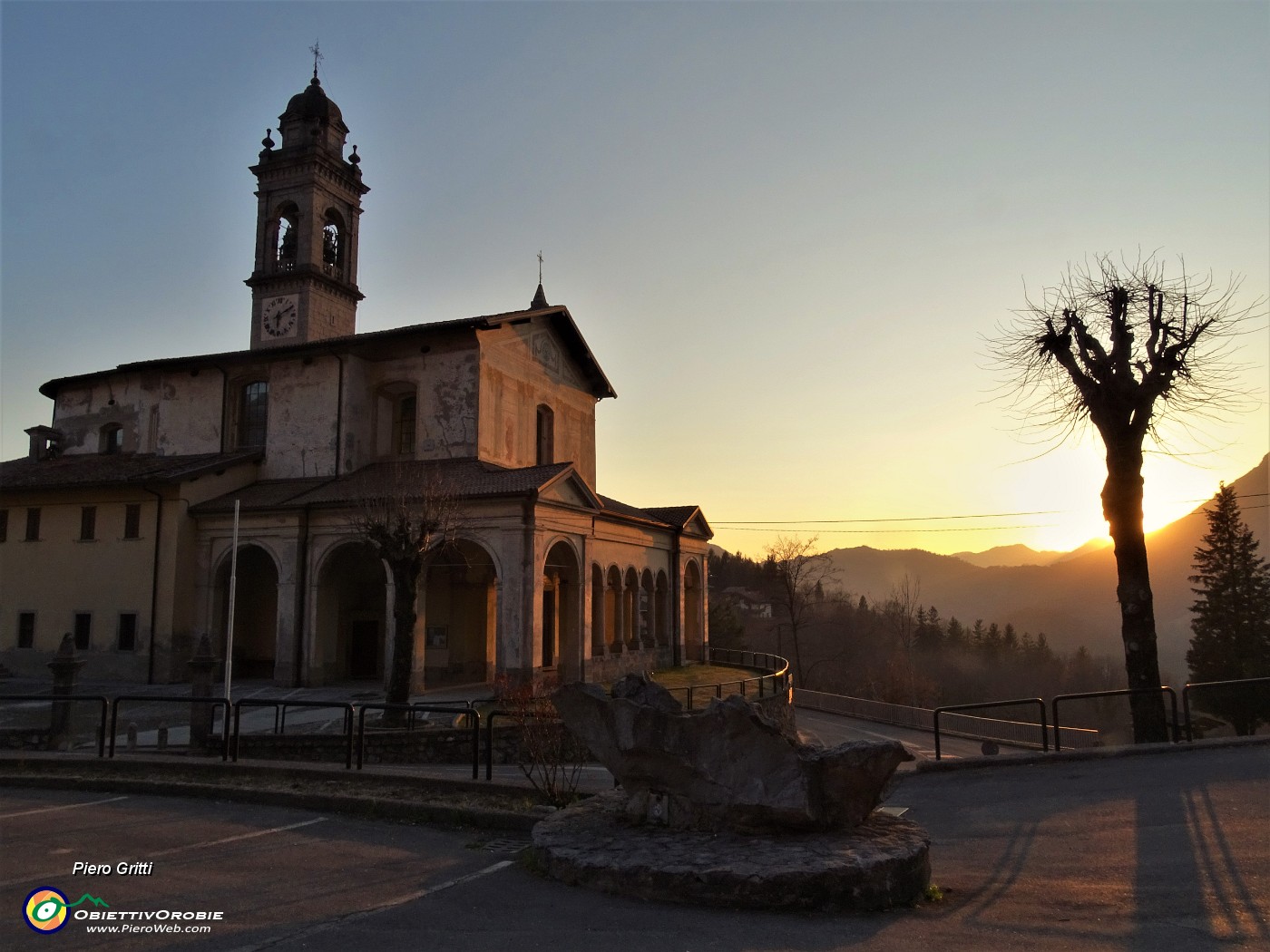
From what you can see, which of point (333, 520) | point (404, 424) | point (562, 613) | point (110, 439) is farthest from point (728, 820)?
point (110, 439)

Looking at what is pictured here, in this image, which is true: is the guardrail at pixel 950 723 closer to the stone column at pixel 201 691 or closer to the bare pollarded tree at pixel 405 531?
the bare pollarded tree at pixel 405 531

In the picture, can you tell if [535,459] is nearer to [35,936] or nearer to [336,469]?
[336,469]

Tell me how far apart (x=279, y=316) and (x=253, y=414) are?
317 inches

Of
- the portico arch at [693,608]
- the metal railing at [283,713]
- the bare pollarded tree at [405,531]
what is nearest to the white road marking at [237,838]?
the metal railing at [283,713]

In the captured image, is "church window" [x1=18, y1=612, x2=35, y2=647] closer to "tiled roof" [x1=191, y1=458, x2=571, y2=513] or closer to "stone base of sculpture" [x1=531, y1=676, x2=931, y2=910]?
"tiled roof" [x1=191, y1=458, x2=571, y2=513]

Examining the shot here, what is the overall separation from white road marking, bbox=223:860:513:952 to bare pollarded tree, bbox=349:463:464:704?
37.7ft

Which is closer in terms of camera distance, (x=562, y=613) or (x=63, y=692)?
(x=63, y=692)

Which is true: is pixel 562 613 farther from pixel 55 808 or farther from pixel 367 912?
pixel 367 912

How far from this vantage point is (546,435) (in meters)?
31.8

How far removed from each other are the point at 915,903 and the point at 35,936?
5.71m

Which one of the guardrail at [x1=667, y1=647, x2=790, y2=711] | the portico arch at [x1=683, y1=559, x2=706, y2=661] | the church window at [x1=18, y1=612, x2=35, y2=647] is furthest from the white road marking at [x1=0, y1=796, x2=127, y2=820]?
the portico arch at [x1=683, y1=559, x2=706, y2=661]

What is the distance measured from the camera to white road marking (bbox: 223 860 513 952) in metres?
5.26

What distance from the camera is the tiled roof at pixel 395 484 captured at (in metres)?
23.1

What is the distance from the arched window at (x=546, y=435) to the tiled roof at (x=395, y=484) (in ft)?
14.6
